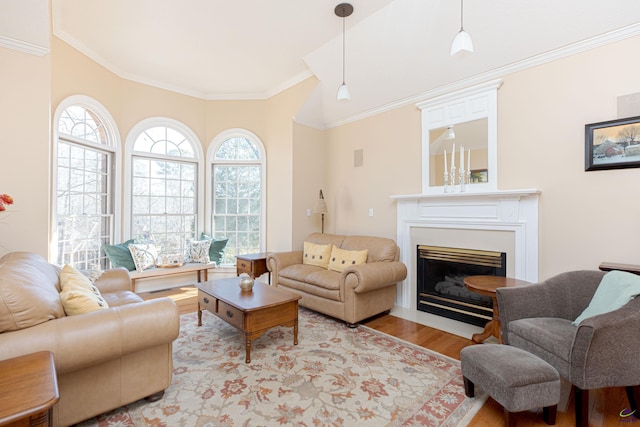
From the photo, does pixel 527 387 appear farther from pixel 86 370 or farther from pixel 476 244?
pixel 86 370

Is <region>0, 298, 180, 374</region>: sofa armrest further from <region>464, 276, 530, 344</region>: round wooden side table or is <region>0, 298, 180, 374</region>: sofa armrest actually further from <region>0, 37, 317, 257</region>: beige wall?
<region>464, 276, 530, 344</region>: round wooden side table

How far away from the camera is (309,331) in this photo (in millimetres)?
3031

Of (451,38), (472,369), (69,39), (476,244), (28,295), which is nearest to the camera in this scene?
(28,295)

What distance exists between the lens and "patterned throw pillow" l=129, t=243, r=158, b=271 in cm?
413

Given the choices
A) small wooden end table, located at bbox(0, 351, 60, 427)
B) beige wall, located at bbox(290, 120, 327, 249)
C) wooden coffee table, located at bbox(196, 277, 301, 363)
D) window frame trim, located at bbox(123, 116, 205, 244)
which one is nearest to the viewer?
small wooden end table, located at bbox(0, 351, 60, 427)

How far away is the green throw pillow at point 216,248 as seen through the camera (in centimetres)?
492

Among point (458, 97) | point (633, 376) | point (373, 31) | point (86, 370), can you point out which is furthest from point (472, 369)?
point (373, 31)

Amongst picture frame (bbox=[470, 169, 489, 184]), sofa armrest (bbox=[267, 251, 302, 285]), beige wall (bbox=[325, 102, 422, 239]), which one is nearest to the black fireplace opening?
beige wall (bbox=[325, 102, 422, 239])

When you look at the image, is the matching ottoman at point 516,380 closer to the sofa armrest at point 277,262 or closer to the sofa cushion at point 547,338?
the sofa cushion at point 547,338

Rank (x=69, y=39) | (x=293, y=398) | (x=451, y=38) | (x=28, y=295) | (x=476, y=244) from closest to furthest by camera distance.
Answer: (x=28, y=295), (x=293, y=398), (x=451, y=38), (x=476, y=244), (x=69, y=39)

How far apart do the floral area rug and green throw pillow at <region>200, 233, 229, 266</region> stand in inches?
82.7

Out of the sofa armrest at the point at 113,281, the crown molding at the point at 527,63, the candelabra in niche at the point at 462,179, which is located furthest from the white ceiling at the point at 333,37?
the sofa armrest at the point at 113,281

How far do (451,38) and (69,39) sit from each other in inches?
172

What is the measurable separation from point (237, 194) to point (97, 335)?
3826 millimetres
